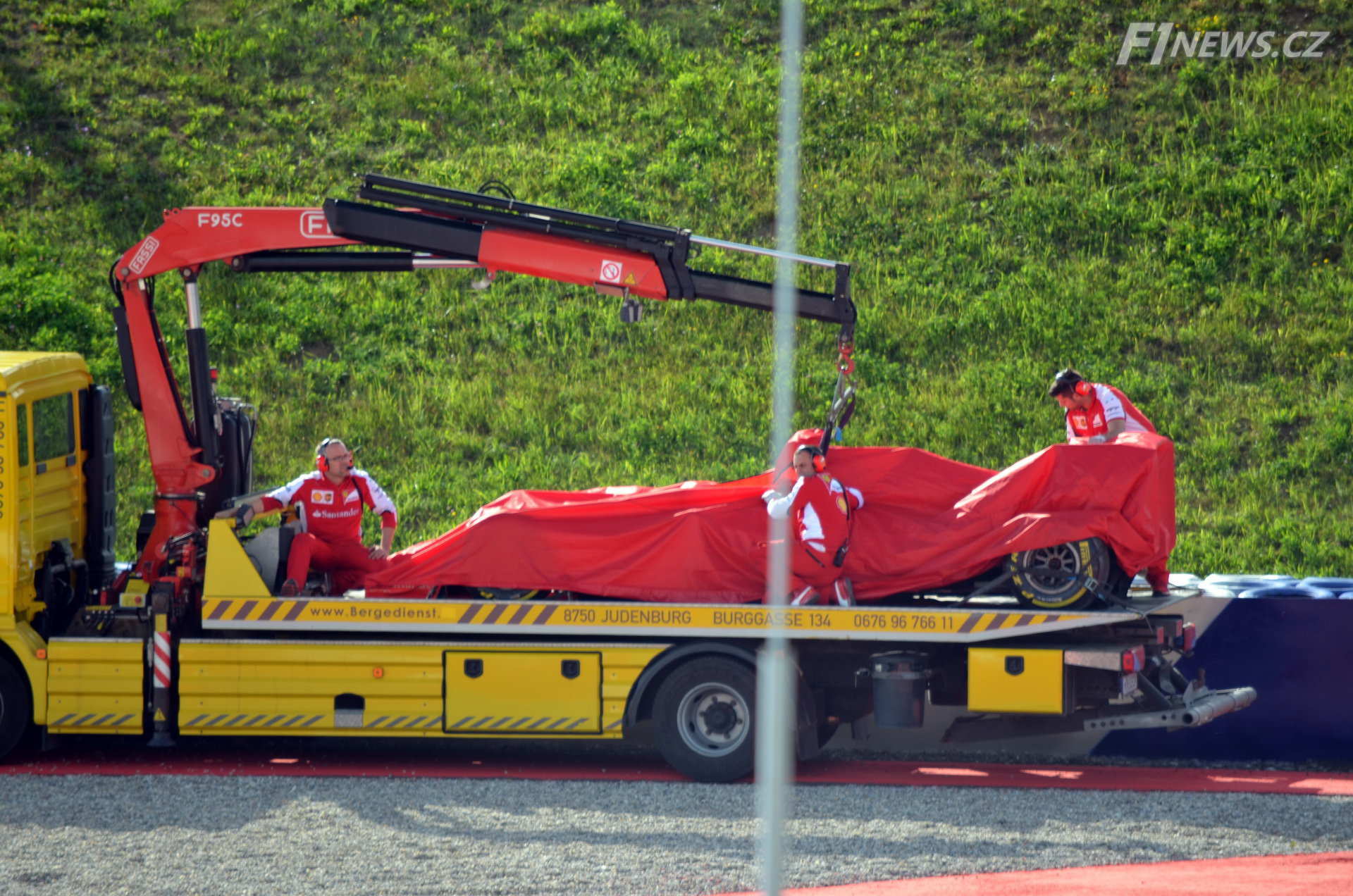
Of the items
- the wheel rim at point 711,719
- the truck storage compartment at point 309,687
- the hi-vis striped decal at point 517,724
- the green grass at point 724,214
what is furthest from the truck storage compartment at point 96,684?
the green grass at point 724,214

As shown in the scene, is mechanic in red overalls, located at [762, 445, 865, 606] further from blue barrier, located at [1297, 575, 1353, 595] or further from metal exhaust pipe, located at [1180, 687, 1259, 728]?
blue barrier, located at [1297, 575, 1353, 595]

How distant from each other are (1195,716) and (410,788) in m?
5.22

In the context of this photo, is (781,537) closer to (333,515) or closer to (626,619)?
(626,619)

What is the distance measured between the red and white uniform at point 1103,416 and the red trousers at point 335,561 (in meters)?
5.25

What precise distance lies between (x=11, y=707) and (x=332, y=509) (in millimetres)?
2656

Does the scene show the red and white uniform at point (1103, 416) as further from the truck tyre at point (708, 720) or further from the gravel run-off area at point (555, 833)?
the truck tyre at point (708, 720)

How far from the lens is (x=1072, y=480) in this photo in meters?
9.95

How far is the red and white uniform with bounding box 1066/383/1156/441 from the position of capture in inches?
417

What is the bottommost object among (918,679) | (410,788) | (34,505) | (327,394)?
(410,788)

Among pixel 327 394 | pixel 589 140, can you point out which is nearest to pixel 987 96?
pixel 589 140

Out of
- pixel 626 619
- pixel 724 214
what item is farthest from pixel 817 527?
pixel 724 214

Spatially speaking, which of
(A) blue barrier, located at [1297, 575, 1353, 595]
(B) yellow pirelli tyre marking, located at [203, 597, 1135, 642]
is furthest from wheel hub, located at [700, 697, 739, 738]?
(A) blue barrier, located at [1297, 575, 1353, 595]

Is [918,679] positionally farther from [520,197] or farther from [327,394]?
[520,197]

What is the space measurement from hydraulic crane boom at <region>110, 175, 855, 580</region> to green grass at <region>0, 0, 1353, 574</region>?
6.79m
